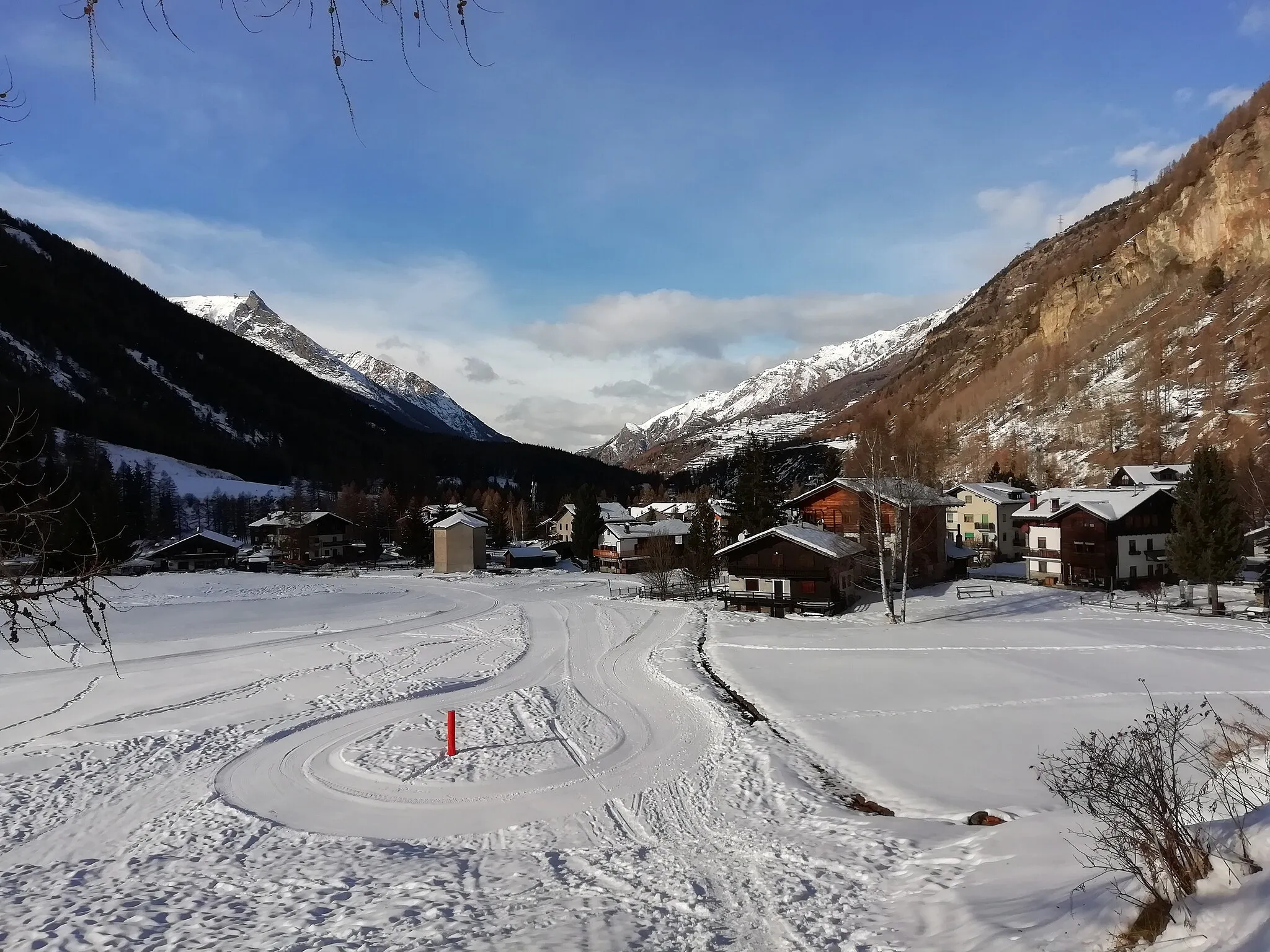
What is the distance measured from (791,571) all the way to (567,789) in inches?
1080

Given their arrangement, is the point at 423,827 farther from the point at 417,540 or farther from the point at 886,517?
the point at 417,540

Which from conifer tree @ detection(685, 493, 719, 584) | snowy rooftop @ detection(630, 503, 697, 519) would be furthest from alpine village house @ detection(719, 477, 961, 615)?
snowy rooftop @ detection(630, 503, 697, 519)

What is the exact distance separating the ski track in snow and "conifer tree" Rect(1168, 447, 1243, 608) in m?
31.5

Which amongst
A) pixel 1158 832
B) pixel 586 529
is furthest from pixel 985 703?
pixel 586 529

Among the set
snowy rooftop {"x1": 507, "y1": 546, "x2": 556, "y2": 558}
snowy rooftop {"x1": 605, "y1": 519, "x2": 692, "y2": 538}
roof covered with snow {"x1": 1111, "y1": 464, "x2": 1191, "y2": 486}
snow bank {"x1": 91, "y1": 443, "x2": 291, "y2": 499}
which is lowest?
snowy rooftop {"x1": 507, "y1": 546, "x2": 556, "y2": 558}

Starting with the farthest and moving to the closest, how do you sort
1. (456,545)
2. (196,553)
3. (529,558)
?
1. (196,553)
2. (529,558)
3. (456,545)

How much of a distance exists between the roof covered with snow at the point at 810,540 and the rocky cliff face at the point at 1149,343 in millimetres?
35687

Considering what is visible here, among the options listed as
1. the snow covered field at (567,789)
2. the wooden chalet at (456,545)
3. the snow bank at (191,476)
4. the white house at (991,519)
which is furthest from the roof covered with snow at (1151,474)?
the snow bank at (191,476)

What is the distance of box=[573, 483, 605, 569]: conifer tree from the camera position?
248 ft

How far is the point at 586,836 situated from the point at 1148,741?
8571mm

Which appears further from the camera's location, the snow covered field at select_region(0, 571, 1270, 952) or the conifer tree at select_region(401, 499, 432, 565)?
the conifer tree at select_region(401, 499, 432, 565)

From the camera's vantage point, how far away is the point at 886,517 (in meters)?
44.6

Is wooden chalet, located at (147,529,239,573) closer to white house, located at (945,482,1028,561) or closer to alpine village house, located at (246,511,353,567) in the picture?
alpine village house, located at (246,511,353,567)

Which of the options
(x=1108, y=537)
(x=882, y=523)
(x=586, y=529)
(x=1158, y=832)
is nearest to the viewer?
(x=1158, y=832)
